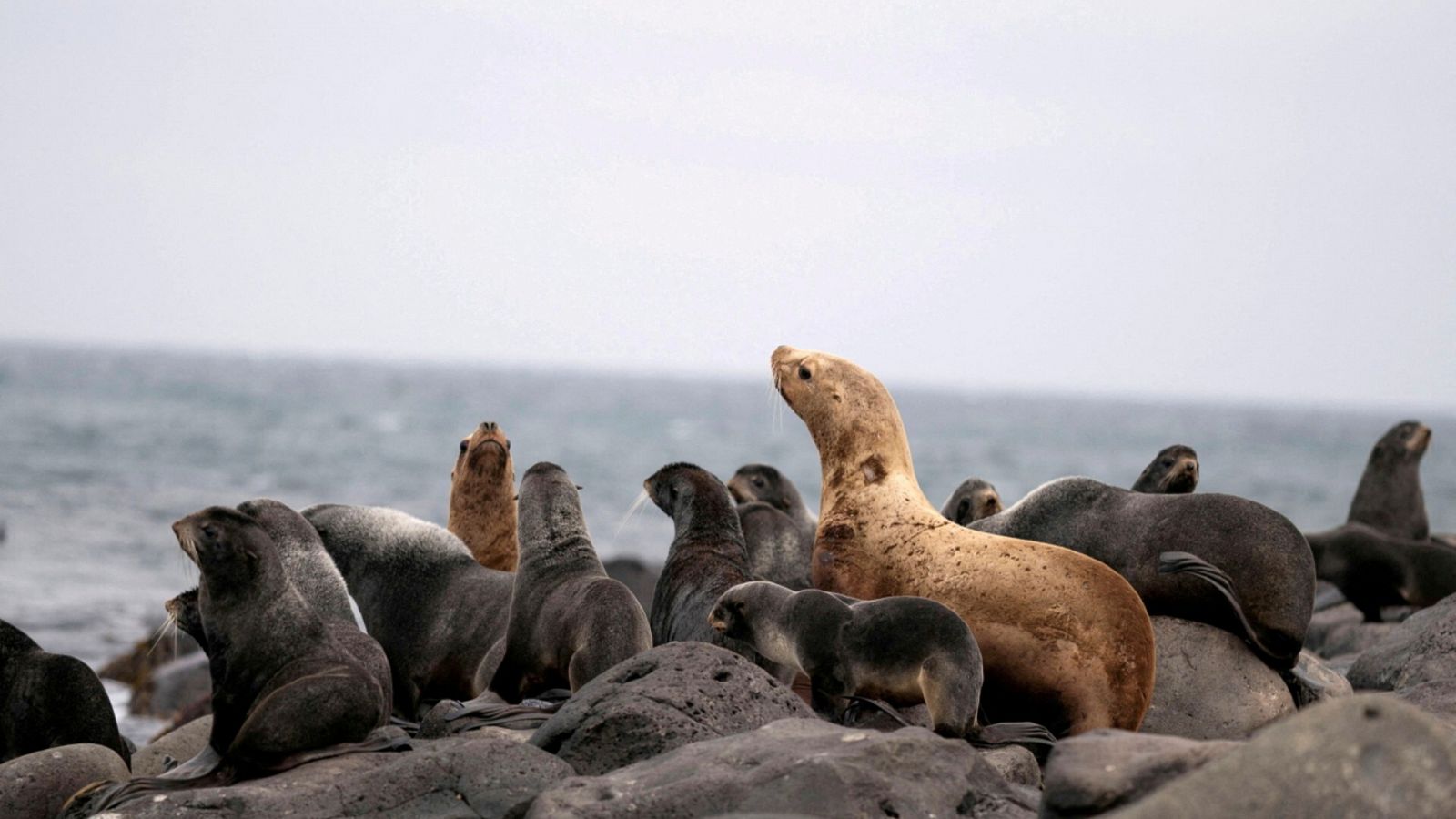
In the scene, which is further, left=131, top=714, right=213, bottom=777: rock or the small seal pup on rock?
left=131, top=714, right=213, bottom=777: rock

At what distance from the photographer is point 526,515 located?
7.28 metres

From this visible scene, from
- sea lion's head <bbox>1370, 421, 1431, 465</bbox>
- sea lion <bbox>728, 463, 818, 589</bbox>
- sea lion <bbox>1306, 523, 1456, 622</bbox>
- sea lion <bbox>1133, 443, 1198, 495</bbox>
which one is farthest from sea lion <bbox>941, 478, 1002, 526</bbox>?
sea lion's head <bbox>1370, 421, 1431, 465</bbox>

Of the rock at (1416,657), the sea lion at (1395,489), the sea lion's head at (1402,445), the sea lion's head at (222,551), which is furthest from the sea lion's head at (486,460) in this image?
the sea lion's head at (1402,445)

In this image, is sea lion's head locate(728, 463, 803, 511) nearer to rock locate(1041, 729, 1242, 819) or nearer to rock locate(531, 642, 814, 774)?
rock locate(531, 642, 814, 774)

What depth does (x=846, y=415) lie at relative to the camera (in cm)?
718

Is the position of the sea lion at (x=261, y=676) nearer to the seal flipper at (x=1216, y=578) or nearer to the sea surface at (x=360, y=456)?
the sea surface at (x=360, y=456)

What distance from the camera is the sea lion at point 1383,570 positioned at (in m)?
11.1

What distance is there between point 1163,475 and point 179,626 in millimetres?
4770

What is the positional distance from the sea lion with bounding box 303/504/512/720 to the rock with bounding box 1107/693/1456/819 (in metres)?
4.36

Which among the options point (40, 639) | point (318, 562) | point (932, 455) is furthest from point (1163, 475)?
point (932, 455)

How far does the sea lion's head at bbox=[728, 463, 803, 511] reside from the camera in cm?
979

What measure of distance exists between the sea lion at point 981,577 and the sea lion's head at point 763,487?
2.48m

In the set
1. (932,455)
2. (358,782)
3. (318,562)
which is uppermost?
(318,562)

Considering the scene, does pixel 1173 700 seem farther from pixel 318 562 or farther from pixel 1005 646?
pixel 318 562
